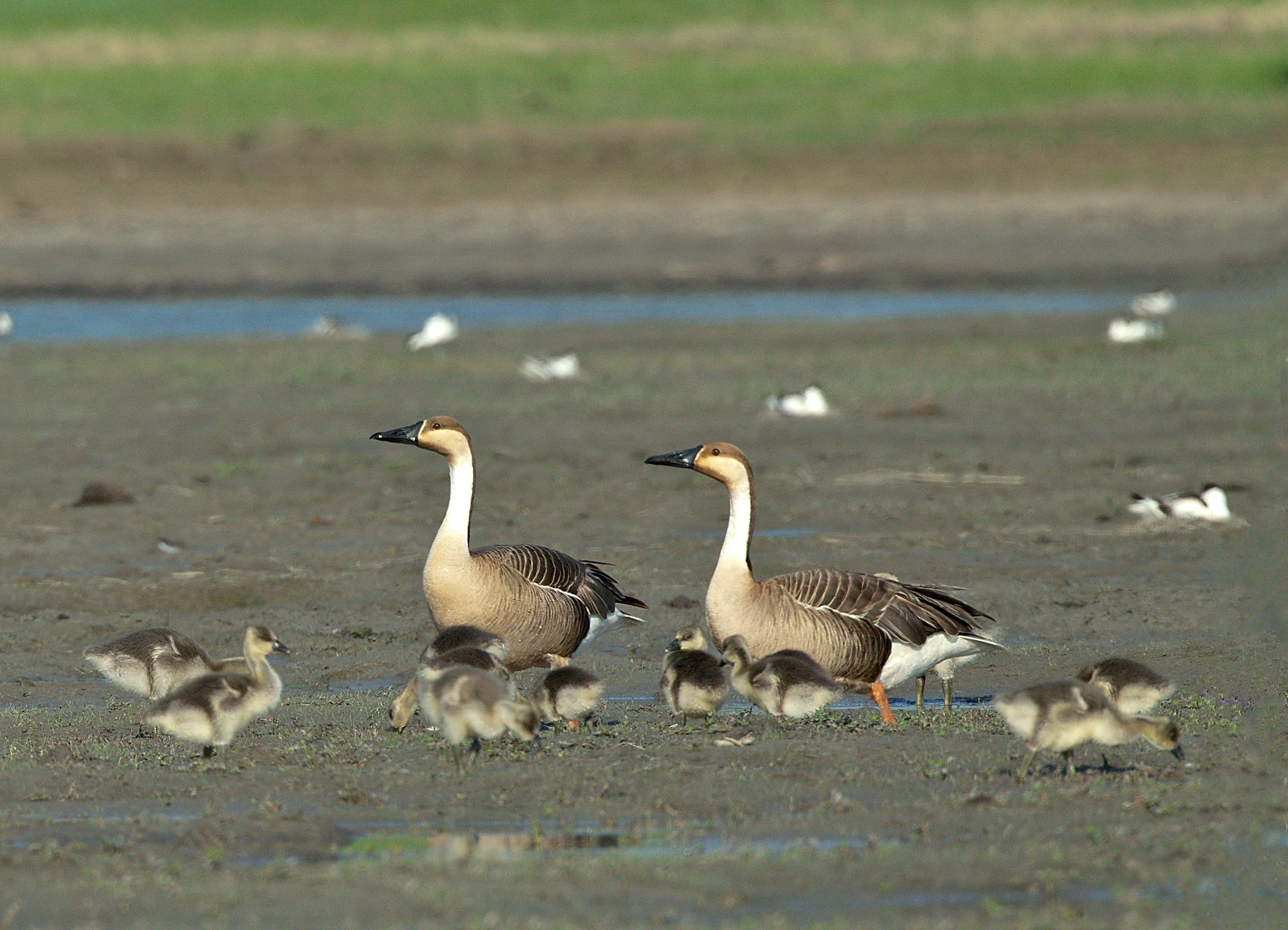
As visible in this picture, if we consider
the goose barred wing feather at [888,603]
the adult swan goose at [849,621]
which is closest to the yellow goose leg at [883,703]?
the adult swan goose at [849,621]

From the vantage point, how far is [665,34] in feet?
149

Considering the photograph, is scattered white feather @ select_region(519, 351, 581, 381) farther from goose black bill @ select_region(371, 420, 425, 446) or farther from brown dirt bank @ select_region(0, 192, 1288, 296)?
goose black bill @ select_region(371, 420, 425, 446)

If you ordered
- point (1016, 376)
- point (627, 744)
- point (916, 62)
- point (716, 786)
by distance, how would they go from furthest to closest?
point (916, 62), point (1016, 376), point (627, 744), point (716, 786)

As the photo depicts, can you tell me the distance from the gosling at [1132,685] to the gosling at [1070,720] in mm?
675

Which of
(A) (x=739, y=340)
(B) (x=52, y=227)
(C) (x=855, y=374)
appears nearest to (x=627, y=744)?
(C) (x=855, y=374)

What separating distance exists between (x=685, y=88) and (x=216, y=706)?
3348 cm

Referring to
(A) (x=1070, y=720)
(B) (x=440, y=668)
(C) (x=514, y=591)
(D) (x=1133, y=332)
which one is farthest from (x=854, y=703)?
(D) (x=1133, y=332)

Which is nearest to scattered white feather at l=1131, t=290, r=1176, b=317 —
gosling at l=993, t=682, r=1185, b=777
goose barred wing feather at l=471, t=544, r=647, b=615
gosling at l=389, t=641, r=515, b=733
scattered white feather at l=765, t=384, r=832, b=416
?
scattered white feather at l=765, t=384, r=832, b=416

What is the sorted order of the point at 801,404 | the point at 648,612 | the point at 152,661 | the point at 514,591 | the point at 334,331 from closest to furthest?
the point at 152,661 → the point at 514,591 → the point at 648,612 → the point at 801,404 → the point at 334,331

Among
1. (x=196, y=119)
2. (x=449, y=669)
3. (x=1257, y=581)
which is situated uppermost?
(x=196, y=119)

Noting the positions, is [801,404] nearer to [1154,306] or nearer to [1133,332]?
[1133,332]

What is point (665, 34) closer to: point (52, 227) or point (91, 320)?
point (52, 227)

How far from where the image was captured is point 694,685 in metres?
8.45

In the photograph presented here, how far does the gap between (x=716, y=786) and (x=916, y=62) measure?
118ft
